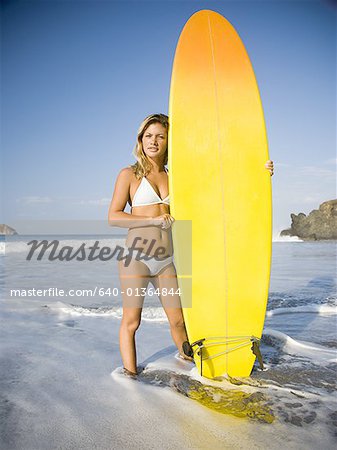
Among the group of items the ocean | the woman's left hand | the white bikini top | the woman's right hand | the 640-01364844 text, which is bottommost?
the ocean

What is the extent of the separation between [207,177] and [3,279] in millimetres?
5863

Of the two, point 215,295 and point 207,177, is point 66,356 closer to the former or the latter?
point 215,295

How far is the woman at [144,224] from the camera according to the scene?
2.59 meters

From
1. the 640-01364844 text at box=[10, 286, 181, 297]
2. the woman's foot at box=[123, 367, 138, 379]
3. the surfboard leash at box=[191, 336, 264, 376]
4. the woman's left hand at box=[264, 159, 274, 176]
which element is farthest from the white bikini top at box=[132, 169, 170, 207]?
the 640-01364844 text at box=[10, 286, 181, 297]

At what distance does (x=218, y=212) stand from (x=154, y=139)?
681 mm

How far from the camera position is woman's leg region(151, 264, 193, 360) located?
8.89 ft

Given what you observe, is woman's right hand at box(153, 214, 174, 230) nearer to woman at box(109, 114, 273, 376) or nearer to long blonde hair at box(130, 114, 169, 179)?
woman at box(109, 114, 273, 376)

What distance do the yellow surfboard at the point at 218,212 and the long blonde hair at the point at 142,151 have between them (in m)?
0.09

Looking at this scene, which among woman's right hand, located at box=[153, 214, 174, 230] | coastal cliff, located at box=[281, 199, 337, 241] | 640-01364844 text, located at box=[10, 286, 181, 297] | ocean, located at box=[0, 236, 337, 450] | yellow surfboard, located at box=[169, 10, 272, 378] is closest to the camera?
ocean, located at box=[0, 236, 337, 450]

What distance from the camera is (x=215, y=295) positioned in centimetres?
265

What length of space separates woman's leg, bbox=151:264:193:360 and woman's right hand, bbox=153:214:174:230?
13.6 inches

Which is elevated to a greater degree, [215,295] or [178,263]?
[178,263]

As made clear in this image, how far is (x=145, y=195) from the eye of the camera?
2.62 metres

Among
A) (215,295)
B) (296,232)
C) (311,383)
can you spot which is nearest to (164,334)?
(215,295)
